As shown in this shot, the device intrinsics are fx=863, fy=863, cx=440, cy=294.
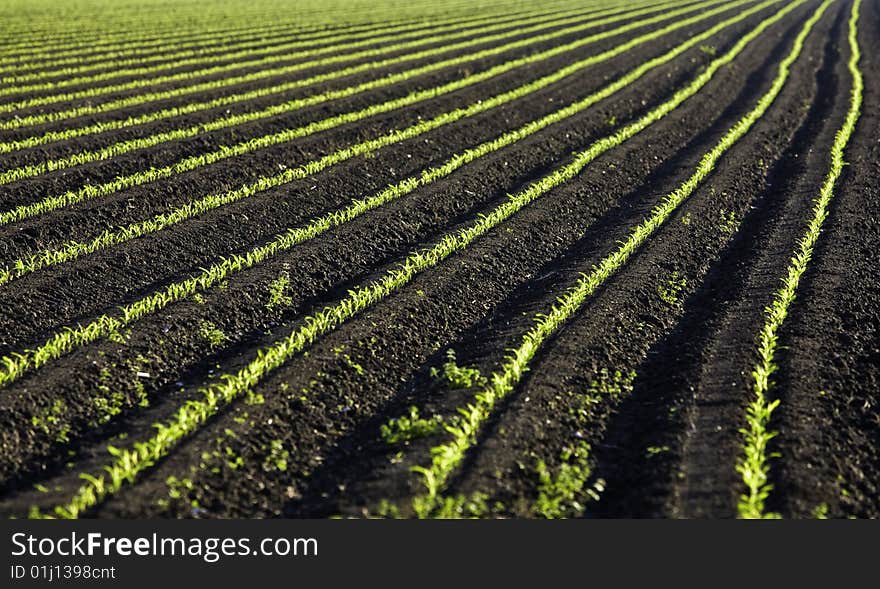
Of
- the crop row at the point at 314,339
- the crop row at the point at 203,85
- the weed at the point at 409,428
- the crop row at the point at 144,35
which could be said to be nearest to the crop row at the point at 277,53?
the crop row at the point at 203,85

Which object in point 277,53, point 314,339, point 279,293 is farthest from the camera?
point 277,53

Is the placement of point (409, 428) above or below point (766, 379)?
below

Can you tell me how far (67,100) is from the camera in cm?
2084

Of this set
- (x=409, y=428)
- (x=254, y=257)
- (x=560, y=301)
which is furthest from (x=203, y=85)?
(x=409, y=428)

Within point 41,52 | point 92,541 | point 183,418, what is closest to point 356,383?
point 183,418

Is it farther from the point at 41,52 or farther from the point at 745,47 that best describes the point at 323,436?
the point at 745,47

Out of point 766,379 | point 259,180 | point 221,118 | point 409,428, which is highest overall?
point 221,118

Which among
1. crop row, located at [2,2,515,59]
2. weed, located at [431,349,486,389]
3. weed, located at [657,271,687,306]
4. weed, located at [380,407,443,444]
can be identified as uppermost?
crop row, located at [2,2,515,59]

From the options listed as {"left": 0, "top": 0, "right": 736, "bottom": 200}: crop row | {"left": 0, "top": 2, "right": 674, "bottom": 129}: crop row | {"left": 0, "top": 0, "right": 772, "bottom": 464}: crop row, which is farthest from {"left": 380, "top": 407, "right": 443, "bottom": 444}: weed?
{"left": 0, "top": 2, "right": 674, "bottom": 129}: crop row

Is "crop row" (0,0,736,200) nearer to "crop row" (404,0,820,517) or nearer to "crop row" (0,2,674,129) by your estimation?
"crop row" (0,2,674,129)

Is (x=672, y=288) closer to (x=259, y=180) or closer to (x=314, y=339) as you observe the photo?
(x=314, y=339)

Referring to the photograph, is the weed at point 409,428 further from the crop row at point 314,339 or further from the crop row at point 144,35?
the crop row at point 144,35

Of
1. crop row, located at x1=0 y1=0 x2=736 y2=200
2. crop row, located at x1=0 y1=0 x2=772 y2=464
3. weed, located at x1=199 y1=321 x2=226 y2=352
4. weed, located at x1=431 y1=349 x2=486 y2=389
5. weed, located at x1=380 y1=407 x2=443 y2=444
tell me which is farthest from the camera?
crop row, located at x1=0 y1=0 x2=736 y2=200

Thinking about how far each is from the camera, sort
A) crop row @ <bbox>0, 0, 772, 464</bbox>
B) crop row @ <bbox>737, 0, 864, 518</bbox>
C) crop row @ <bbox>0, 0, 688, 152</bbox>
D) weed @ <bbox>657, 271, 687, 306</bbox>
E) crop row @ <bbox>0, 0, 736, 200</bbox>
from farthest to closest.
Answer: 1. crop row @ <bbox>0, 0, 688, 152</bbox>
2. crop row @ <bbox>0, 0, 736, 200</bbox>
3. weed @ <bbox>657, 271, 687, 306</bbox>
4. crop row @ <bbox>0, 0, 772, 464</bbox>
5. crop row @ <bbox>737, 0, 864, 518</bbox>
